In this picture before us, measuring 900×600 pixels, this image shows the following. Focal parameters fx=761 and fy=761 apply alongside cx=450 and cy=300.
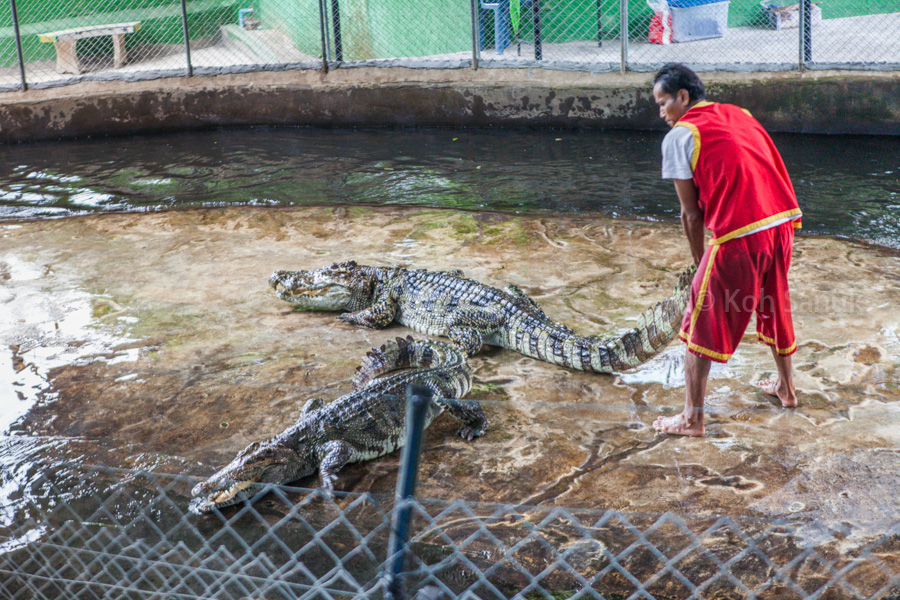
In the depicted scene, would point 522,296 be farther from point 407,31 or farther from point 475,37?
point 407,31

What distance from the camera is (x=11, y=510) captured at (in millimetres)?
3332

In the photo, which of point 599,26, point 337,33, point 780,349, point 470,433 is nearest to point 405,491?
point 470,433

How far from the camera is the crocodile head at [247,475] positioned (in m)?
3.26

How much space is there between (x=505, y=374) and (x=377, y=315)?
3.82ft

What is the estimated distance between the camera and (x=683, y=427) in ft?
11.8

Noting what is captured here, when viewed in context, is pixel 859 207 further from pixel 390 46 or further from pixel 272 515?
pixel 390 46

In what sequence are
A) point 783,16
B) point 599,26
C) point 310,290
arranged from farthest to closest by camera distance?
point 783,16
point 599,26
point 310,290

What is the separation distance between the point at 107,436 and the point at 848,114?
8511 millimetres

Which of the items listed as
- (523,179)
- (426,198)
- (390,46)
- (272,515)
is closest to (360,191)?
(426,198)

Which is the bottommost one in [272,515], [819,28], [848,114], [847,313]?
[272,515]

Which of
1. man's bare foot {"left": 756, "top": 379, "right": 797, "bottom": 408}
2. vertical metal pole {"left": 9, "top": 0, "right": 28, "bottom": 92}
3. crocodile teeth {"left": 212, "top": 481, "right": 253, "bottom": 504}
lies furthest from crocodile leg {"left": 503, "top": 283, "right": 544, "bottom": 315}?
vertical metal pole {"left": 9, "top": 0, "right": 28, "bottom": 92}

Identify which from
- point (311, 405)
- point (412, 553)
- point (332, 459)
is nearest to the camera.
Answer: point (412, 553)

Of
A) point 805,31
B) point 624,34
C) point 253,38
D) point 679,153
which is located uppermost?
point 253,38

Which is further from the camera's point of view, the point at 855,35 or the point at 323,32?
the point at 855,35
